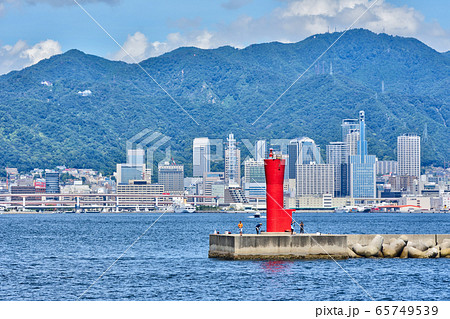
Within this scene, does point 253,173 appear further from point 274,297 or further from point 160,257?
point 274,297

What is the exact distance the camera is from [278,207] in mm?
44969

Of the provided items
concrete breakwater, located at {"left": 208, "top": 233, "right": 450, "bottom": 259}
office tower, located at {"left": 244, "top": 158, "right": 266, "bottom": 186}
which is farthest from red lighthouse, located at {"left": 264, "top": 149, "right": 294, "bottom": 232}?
office tower, located at {"left": 244, "top": 158, "right": 266, "bottom": 186}

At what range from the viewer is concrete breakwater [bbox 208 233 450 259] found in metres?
42.9

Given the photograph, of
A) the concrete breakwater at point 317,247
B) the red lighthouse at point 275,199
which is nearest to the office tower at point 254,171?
the concrete breakwater at point 317,247

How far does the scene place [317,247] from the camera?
43.7 m

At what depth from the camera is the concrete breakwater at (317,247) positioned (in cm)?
4294

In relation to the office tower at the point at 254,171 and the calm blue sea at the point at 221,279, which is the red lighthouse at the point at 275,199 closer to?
the calm blue sea at the point at 221,279

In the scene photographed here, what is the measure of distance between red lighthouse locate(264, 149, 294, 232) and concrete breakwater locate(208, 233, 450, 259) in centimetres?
89

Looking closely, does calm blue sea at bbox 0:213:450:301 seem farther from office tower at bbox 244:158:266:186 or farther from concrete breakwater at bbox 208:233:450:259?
office tower at bbox 244:158:266:186

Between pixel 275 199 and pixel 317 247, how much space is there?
11.6 ft

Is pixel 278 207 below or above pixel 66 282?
above

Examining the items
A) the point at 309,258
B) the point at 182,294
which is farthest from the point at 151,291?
the point at 309,258
